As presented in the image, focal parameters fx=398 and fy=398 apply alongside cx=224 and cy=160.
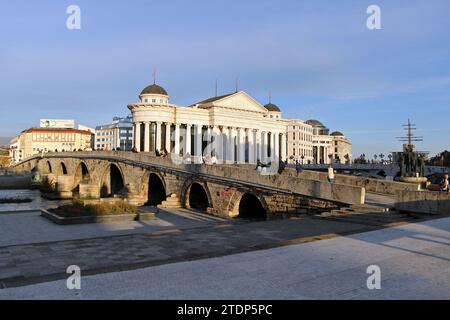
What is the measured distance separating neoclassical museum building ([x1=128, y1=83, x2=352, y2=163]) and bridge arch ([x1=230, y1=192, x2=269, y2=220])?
123ft

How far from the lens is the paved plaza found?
5043 millimetres

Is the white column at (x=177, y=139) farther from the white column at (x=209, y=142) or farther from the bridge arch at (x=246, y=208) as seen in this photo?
the bridge arch at (x=246, y=208)

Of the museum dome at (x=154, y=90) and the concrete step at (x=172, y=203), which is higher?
the museum dome at (x=154, y=90)

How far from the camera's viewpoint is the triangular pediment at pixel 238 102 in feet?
226

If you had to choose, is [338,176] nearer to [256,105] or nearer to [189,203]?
[189,203]

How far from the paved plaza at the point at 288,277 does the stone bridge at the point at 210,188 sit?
7.66 meters

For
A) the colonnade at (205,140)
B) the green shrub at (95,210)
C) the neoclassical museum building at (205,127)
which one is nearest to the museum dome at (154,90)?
the neoclassical museum building at (205,127)

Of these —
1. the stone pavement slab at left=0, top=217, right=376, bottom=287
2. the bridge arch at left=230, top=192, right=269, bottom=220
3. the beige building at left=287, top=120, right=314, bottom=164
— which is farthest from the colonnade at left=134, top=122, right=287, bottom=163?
the stone pavement slab at left=0, top=217, right=376, bottom=287

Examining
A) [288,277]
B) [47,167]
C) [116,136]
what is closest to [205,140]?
[47,167]

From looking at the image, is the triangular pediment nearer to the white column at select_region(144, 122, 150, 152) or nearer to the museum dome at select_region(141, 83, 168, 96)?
the museum dome at select_region(141, 83, 168, 96)

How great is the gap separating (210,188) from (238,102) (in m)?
48.2

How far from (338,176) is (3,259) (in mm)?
19435
